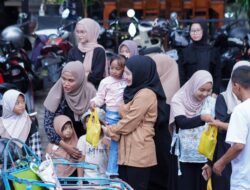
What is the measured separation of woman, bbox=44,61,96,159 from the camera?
22.9ft

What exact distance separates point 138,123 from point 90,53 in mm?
1893

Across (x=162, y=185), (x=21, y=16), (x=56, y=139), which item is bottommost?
(x=162, y=185)

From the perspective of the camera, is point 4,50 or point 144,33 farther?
point 144,33

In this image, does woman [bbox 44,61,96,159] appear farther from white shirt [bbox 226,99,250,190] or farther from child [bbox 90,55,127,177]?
white shirt [bbox 226,99,250,190]

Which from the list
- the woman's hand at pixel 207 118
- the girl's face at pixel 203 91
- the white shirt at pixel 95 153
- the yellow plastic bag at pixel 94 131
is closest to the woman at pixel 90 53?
the white shirt at pixel 95 153

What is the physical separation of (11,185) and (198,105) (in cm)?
209

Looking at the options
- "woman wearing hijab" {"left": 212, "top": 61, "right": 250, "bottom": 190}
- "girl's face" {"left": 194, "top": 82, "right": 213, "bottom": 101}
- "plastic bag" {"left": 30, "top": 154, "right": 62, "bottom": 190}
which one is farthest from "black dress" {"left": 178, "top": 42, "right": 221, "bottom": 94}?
"plastic bag" {"left": 30, "top": 154, "right": 62, "bottom": 190}

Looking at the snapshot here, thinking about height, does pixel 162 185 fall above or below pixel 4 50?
below

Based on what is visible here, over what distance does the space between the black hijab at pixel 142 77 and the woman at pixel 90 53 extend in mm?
1339

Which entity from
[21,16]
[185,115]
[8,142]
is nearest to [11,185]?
Result: [8,142]

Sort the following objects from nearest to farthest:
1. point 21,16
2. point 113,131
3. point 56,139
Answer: point 113,131 → point 56,139 → point 21,16

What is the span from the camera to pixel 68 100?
23.2 feet

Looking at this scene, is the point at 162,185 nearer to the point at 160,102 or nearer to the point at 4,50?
the point at 160,102

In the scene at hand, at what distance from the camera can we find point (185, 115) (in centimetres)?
666
